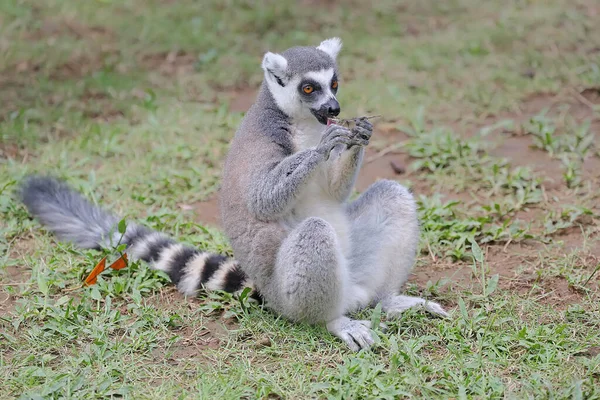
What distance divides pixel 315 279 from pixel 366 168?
104 inches

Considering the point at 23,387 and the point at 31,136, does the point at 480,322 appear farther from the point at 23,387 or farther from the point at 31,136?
the point at 31,136

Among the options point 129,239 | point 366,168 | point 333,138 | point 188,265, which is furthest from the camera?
point 366,168

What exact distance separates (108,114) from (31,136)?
0.86 metres

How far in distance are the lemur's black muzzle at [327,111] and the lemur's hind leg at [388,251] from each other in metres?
0.61

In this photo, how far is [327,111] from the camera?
13.6ft

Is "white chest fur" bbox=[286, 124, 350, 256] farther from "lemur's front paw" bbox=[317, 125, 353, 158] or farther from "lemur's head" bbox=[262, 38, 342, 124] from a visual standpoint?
"lemur's front paw" bbox=[317, 125, 353, 158]

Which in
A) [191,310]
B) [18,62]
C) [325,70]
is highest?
[325,70]

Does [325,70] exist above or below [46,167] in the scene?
above

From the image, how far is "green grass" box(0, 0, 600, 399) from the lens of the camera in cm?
372

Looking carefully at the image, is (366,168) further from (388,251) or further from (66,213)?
(66,213)

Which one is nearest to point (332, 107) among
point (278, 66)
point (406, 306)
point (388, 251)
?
point (278, 66)

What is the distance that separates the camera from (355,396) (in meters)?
3.47

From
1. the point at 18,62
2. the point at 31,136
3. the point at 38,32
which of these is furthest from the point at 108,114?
the point at 38,32

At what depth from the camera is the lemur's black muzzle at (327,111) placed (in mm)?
4109
